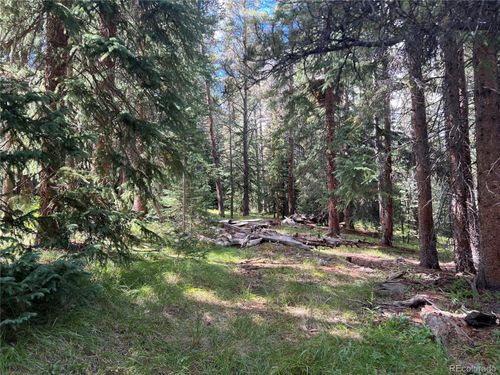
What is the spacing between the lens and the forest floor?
290cm

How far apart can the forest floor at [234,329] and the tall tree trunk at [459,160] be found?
4.50 ft

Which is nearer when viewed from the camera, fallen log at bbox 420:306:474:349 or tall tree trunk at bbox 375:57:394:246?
fallen log at bbox 420:306:474:349

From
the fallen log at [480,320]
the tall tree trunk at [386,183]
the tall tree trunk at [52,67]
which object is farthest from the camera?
the tall tree trunk at [386,183]

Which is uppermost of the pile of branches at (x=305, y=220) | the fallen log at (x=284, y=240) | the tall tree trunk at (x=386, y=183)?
the tall tree trunk at (x=386, y=183)

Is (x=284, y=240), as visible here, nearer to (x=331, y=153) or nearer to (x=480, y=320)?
(x=331, y=153)

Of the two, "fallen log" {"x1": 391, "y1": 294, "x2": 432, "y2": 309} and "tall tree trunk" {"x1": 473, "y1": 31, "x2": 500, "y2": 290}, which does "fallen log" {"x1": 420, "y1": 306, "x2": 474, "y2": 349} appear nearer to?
"fallen log" {"x1": 391, "y1": 294, "x2": 432, "y2": 309}

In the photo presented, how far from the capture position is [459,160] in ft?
19.3

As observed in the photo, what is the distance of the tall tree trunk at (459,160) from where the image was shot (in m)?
5.57

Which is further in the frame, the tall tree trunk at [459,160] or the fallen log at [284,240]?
the fallen log at [284,240]

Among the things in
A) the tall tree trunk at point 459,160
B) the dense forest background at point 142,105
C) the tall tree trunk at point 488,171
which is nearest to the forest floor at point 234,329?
the dense forest background at point 142,105

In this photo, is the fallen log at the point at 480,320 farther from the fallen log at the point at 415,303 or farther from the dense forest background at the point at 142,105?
the dense forest background at the point at 142,105

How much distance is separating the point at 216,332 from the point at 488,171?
4.59 meters

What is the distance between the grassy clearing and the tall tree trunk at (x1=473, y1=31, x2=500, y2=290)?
1797 mm

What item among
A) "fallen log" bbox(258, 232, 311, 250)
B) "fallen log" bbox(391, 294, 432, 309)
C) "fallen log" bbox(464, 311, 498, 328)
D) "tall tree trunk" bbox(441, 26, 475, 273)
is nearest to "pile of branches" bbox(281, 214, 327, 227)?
"fallen log" bbox(258, 232, 311, 250)
